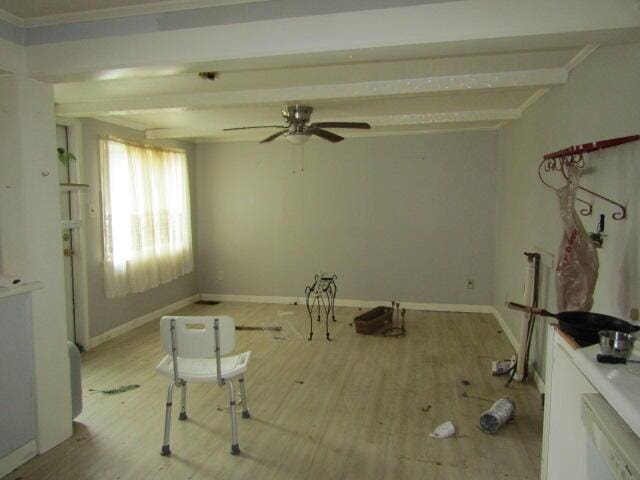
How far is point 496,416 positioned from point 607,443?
179 cm

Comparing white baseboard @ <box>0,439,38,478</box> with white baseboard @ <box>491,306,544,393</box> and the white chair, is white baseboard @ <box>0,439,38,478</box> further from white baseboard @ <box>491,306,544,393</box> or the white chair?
white baseboard @ <box>491,306,544,393</box>

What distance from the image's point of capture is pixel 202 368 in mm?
2500

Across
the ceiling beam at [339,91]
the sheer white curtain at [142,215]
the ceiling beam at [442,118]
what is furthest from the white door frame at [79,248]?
the ceiling beam at [442,118]

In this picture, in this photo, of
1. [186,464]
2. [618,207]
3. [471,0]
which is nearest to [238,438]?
[186,464]

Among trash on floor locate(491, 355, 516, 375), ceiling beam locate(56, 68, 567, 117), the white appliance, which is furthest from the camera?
trash on floor locate(491, 355, 516, 375)

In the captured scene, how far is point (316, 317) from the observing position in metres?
5.25

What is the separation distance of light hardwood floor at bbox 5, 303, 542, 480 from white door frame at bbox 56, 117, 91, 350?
0.30 meters

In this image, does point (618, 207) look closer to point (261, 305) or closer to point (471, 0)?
point (471, 0)

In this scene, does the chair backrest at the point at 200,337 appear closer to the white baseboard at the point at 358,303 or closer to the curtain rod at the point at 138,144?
the curtain rod at the point at 138,144

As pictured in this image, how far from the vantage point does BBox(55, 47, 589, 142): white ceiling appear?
2.59m

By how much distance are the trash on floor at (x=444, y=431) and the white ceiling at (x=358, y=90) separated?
6.97ft

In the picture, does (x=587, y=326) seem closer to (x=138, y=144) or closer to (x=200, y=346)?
(x=200, y=346)

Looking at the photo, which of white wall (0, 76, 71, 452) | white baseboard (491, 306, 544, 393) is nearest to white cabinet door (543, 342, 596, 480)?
white baseboard (491, 306, 544, 393)

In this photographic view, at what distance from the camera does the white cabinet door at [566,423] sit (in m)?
1.23
